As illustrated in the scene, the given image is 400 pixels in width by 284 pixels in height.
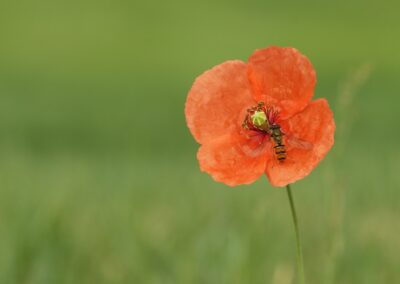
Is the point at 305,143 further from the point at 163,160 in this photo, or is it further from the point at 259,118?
the point at 163,160

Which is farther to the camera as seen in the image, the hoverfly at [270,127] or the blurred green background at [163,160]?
the blurred green background at [163,160]

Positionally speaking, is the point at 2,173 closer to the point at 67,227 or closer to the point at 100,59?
the point at 67,227

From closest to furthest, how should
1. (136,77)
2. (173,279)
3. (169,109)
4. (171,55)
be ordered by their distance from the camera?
(173,279)
(169,109)
(136,77)
(171,55)

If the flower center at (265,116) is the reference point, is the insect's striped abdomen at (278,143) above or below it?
below

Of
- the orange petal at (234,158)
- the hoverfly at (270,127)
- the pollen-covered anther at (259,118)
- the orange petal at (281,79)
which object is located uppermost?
the orange petal at (281,79)

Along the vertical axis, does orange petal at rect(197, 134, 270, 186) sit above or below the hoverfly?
below

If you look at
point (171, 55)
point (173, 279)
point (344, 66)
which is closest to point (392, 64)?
point (344, 66)
